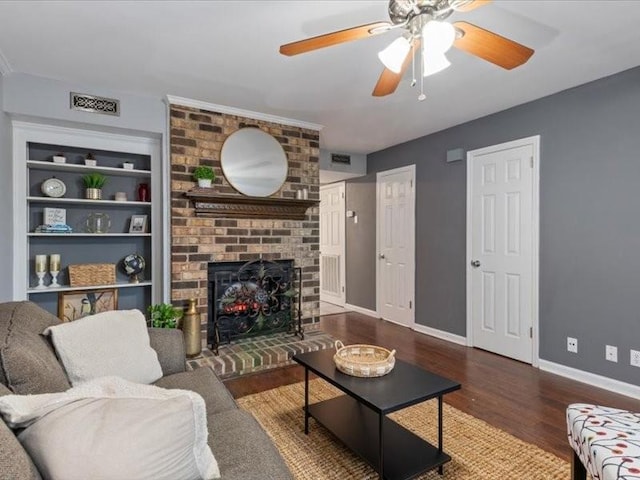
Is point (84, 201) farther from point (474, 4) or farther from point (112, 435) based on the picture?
point (474, 4)

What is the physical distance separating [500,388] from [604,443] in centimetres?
165

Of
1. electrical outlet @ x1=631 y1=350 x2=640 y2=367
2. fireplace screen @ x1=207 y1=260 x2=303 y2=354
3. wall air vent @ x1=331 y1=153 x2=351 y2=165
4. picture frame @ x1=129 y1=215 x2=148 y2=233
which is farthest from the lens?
wall air vent @ x1=331 y1=153 x2=351 y2=165

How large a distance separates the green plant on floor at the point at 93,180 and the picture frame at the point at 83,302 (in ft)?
3.07

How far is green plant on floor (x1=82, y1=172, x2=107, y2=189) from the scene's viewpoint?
319 cm

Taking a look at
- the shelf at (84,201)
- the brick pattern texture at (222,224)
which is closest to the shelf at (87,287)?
the brick pattern texture at (222,224)

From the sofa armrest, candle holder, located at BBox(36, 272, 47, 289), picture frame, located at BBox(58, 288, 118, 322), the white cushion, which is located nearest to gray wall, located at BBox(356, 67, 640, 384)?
the sofa armrest

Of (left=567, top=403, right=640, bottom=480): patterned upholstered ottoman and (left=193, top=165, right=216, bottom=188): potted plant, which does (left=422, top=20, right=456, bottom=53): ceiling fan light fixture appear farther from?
(left=193, top=165, right=216, bottom=188): potted plant

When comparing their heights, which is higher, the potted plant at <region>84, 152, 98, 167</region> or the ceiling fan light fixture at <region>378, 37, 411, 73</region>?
the ceiling fan light fixture at <region>378, 37, 411, 73</region>

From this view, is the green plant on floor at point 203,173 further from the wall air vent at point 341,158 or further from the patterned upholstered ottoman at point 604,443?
the patterned upholstered ottoman at point 604,443

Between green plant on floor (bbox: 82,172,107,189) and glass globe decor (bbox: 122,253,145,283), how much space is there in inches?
27.6

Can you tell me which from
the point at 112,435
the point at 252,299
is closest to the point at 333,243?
the point at 252,299

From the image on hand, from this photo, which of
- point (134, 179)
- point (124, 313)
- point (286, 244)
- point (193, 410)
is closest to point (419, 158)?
point (286, 244)

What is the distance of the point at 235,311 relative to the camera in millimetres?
3467

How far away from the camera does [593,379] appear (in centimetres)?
283
